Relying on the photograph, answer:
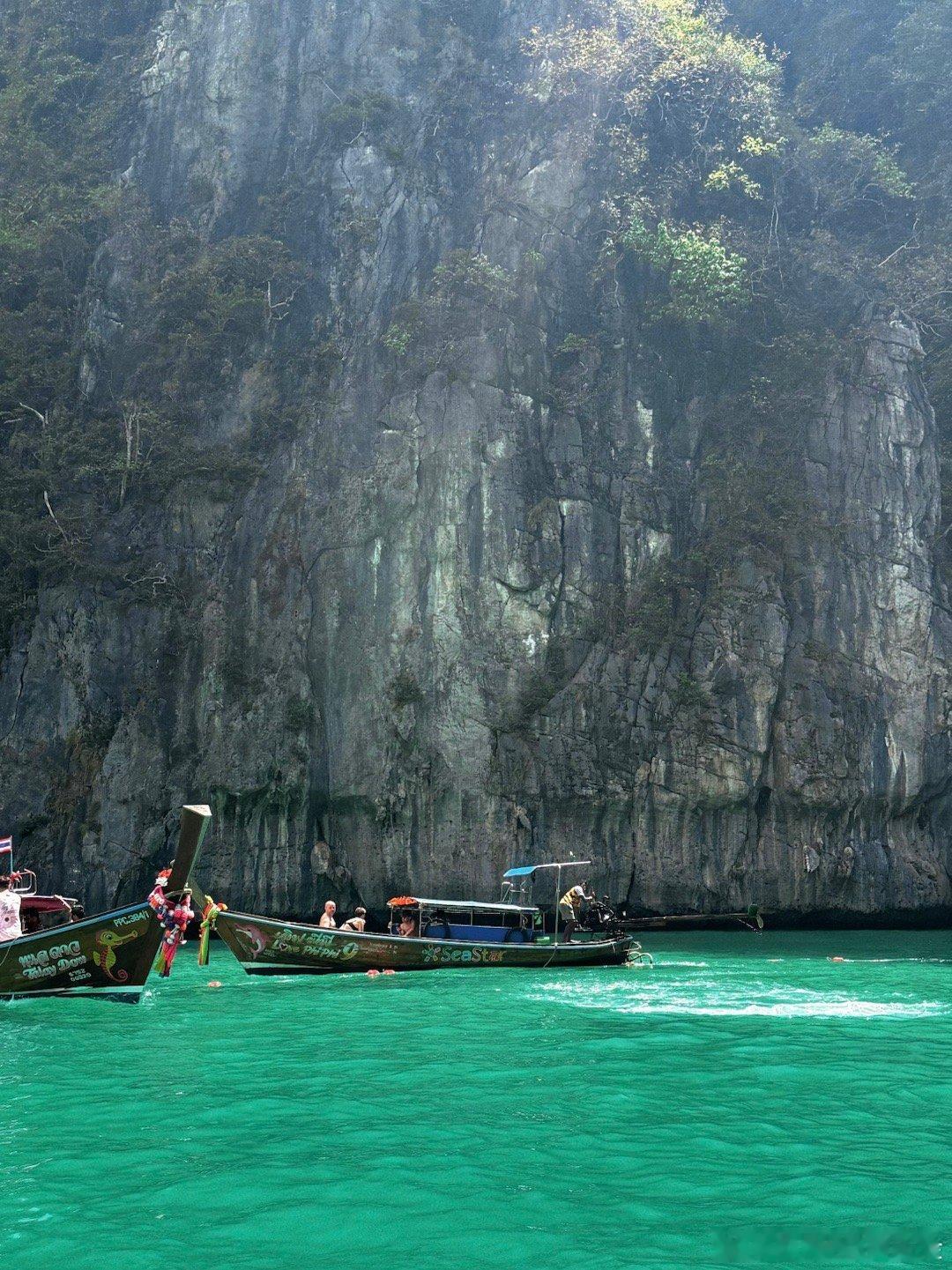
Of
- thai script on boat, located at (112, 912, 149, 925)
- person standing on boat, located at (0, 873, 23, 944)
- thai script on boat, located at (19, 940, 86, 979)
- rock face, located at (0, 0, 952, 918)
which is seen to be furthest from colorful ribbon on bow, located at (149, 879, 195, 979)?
rock face, located at (0, 0, 952, 918)

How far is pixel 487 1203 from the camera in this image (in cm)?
708

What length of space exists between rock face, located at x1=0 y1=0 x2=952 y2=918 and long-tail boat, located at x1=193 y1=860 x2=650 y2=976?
6.26 meters

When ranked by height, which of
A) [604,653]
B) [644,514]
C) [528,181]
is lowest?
[604,653]

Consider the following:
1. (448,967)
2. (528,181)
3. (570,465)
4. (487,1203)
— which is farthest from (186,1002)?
(528,181)

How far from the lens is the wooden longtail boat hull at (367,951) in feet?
62.8

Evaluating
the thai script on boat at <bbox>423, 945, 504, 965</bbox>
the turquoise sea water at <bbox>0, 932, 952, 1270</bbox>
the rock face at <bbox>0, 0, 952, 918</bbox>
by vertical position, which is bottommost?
the turquoise sea water at <bbox>0, 932, 952, 1270</bbox>

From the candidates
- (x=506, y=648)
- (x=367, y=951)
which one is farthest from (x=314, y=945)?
(x=506, y=648)

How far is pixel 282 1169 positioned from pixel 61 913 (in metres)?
15.3

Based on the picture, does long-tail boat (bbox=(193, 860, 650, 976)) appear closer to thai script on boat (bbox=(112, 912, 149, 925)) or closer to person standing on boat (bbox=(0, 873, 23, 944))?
thai script on boat (bbox=(112, 912, 149, 925))

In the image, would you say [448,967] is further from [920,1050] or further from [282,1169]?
[282,1169]

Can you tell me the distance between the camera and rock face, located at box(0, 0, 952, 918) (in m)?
29.9

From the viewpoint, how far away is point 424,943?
821 inches

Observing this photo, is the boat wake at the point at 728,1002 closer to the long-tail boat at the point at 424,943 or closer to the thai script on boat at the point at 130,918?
the long-tail boat at the point at 424,943

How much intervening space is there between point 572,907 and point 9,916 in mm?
11654
